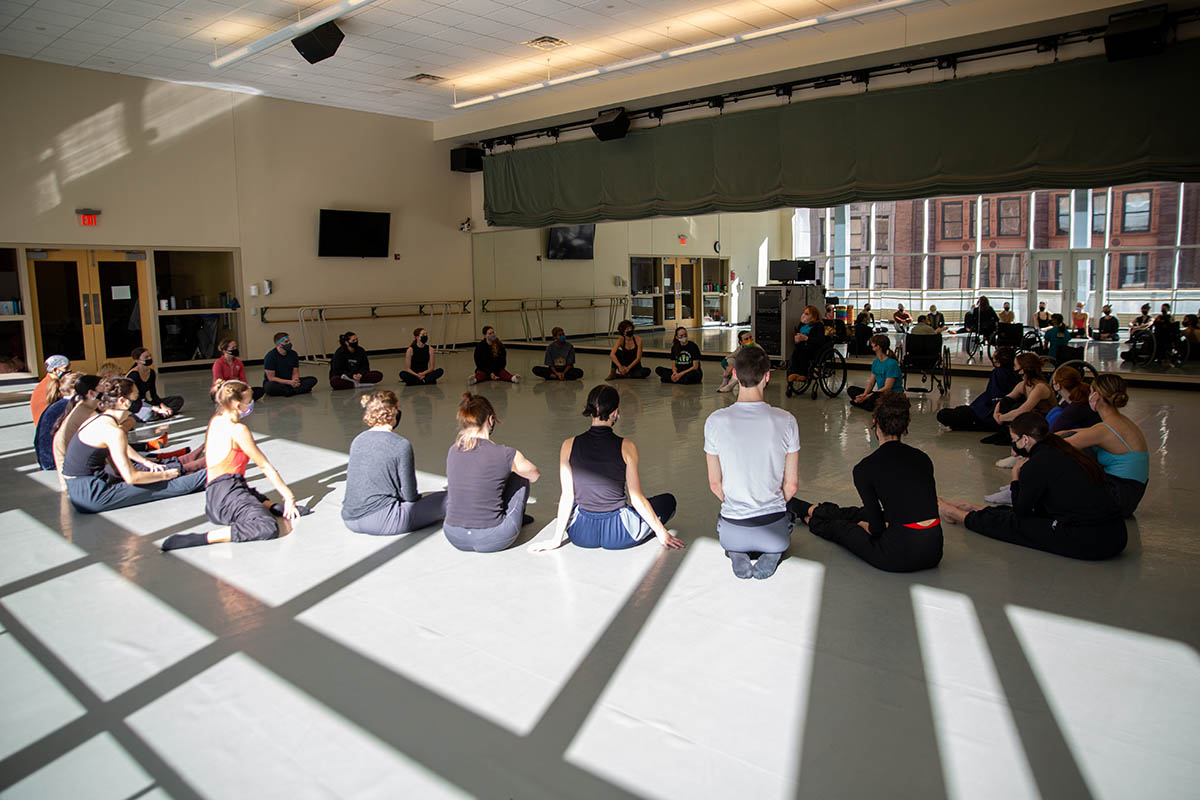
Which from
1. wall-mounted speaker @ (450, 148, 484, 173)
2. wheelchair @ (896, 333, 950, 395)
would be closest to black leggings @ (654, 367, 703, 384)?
wheelchair @ (896, 333, 950, 395)

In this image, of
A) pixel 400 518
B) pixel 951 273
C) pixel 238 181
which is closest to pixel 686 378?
pixel 400 518

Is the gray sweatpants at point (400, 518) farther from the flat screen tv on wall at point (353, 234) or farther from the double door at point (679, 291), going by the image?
the double door at point (679, 291)

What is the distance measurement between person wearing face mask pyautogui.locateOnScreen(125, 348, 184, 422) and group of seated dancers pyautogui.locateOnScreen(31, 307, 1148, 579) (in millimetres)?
2908

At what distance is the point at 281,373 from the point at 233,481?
256 inches

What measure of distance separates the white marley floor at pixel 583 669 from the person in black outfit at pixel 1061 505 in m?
0.12

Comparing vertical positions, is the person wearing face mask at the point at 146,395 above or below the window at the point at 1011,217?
below

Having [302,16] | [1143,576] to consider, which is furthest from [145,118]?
[1143,576]

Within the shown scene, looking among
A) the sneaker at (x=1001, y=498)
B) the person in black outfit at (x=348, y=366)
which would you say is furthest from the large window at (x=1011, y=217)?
the sneaker at (x=1001, y=498)

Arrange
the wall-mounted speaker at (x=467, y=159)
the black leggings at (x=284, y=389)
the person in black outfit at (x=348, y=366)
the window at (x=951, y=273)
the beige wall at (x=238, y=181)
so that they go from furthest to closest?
the window at (x=951, y=273) < the wall-mounted speaker at (x=467, y=159) < the beige wall at (x=238, y=181) < the person in black outfit at (x=348, y=366) < the black leggings at (x=284, y=389)

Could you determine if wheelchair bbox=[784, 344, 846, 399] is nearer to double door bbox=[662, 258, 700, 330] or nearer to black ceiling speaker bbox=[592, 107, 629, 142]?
black ceiling speaker bbox=[592, 107, 629, 142]

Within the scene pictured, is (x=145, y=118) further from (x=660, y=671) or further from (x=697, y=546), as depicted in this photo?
(x=660, y=671)

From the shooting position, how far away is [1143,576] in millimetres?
4086

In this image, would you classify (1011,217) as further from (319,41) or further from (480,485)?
(480,485)

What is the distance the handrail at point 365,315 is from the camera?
615 inches
